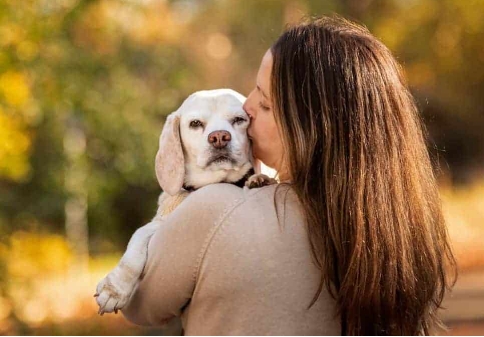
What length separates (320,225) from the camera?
1955mm

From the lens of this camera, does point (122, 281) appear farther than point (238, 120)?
No

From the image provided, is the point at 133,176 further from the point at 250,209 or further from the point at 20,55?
the point at 250,209

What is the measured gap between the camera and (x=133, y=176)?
33.2 ft

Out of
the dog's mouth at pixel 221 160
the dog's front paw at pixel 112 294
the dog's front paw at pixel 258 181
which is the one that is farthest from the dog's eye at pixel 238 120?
the dog's front paw at pixel 112 294

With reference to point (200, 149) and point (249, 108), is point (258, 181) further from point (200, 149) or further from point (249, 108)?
point (200, 149)

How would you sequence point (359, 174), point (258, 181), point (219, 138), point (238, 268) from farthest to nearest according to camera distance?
1. point (219, 138)
2. point (258, 181)
3. point (359, 174)
4. point (238, 268)

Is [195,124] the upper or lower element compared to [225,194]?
upper

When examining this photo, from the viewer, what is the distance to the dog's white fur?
251 centimetres

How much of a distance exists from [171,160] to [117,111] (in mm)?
6710

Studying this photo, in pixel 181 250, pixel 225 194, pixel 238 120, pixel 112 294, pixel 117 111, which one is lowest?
pixel 112 294

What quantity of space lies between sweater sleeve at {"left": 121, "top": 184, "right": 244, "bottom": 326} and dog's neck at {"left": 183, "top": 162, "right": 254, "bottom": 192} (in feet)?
1.70

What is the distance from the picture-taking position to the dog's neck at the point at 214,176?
2.53 metres

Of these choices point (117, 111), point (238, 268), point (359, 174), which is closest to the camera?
point (238, 268)

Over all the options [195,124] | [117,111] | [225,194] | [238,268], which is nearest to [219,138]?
[195,124]
